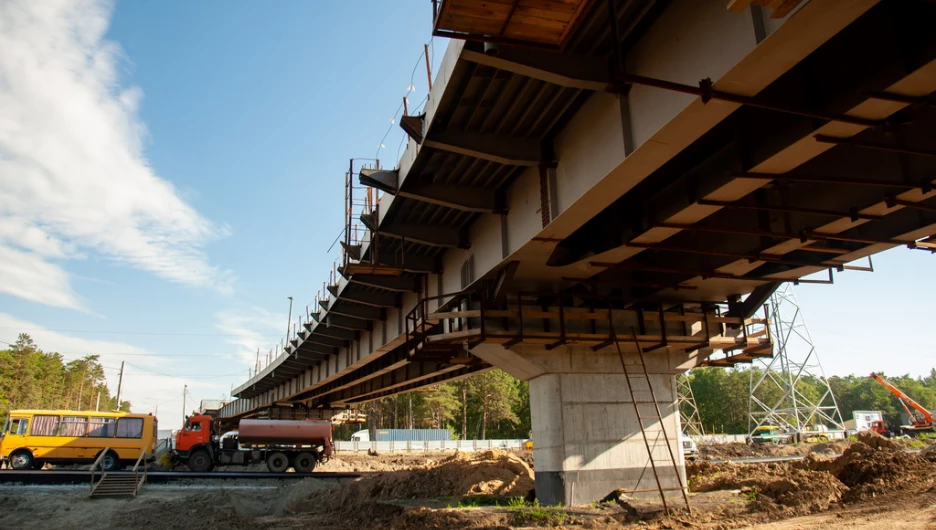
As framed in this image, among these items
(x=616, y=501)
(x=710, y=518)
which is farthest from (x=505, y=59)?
(x=616, y=501)

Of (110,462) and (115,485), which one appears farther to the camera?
(110,462)

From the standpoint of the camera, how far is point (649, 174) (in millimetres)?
8977

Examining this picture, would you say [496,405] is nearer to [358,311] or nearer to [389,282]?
[358,311]

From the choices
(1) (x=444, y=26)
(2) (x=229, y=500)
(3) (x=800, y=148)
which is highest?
(1) (x=444, y=26)

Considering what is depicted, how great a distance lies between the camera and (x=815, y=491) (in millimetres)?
12945

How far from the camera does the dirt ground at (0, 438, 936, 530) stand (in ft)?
39.0

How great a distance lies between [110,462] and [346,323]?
1214 centimetres

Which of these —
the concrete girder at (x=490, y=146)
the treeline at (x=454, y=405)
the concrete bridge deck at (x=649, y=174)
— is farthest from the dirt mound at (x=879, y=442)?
the treeline at (x=454, y=405)

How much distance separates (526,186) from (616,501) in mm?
6963

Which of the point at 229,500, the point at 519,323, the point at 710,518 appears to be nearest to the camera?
the point at 710,518

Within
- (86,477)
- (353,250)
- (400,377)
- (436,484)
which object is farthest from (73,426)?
(353,250)

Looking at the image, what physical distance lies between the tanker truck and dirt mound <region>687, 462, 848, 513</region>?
19.9 m

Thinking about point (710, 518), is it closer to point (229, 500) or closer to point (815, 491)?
point (815, 491)

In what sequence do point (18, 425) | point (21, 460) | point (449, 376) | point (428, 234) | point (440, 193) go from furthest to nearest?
point (18, 425)
point (21, 460)
point (449, 376)
point (428, 234)
point (440, 193)
